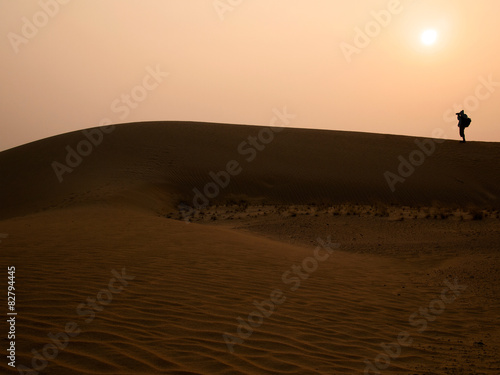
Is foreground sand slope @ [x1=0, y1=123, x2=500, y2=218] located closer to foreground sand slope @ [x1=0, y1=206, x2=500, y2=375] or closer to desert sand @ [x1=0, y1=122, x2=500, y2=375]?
desert sand @ [x1=0, y1=122, x2=500, y2=375]

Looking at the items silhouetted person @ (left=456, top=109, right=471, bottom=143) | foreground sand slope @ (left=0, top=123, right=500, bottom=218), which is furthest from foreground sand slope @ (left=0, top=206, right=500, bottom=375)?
silhouetted person @ (left=456, top=109, right=471, bottom=143)

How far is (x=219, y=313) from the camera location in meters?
5.33

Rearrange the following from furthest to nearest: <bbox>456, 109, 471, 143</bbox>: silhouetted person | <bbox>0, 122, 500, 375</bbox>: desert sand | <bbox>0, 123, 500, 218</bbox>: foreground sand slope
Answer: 1. <bbox>456, 109, 471, 143</bbox>: silhouetted person
2. <bbox>0, 123, 500, 218</bbox>: foreground sand slope
3. <bbox>0, 122, 500, 375</bbox>: desert sand

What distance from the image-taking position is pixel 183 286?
20.8 ft

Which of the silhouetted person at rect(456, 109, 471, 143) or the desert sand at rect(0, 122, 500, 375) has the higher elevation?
the silhouetted person at rect(456, 109, 471, 143)

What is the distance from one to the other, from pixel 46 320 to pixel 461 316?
5329 mm

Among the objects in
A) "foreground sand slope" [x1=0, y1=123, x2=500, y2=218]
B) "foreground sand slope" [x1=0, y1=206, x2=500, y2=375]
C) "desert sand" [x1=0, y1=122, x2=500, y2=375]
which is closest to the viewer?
"foreground sand slope" [x1=0, y1=206, x2=500, y2=375]

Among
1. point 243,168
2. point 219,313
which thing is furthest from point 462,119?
point 219,313

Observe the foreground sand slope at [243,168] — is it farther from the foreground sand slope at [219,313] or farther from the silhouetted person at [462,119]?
the foreground sand slope at [219,313]

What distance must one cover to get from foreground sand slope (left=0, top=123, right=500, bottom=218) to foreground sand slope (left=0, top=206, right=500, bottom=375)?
48.0 feet

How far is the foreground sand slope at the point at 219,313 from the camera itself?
4023 mm

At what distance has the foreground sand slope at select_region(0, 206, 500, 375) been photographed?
4023 millimetres

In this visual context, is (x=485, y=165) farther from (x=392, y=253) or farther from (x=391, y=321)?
(x=391, y=321)

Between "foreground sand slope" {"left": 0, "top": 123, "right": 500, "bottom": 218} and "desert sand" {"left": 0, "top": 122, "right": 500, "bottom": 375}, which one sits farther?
"foreground sand slope" {"left": 0, "top": 123, "right": 500, "bottom": 218}
